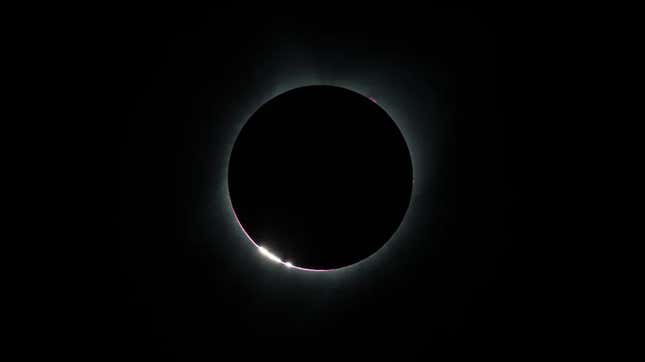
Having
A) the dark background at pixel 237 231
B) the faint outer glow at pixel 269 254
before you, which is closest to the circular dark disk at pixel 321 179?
the faint outer glow at pixel 269 254

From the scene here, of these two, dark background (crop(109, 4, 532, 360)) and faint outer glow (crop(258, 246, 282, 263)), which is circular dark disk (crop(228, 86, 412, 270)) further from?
dark background (crop(109, 4, 532, 360))

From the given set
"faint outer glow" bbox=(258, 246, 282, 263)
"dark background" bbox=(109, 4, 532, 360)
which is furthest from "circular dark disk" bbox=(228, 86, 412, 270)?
"dark background" bbox=(109, 4, 532, 360)

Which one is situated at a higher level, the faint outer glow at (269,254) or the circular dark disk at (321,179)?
the circular dark disk at (321,179)

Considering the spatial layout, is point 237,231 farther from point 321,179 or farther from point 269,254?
point 321,179

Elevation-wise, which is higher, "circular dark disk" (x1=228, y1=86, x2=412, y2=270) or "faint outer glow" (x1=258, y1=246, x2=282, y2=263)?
"circular dark disk" (x1=228, y1=86, x2=412, y2=270)

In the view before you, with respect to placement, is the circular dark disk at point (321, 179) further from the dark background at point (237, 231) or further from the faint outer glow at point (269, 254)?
the dark background at point (237, 231)
